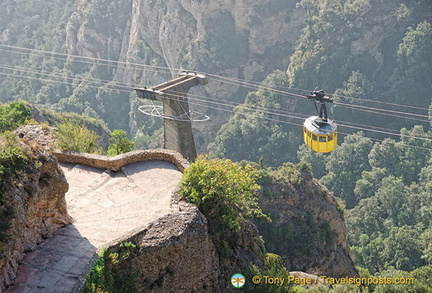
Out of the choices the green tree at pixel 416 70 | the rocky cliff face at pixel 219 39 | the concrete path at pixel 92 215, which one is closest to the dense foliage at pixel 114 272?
the concrete path at pixel 92 215

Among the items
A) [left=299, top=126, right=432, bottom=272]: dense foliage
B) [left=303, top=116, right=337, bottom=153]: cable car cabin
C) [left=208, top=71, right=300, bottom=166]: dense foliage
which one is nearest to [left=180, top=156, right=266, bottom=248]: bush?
[left=303, top=116, right=337, bottom=153]: cable car cabin

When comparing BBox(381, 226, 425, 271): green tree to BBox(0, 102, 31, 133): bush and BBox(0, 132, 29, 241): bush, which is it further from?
BBox(0, 132, 29, 241): bush

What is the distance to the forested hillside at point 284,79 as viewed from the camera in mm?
60719

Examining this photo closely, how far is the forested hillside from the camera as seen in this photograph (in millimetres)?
60719

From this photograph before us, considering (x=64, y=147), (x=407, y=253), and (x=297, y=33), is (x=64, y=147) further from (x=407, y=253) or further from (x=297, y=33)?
(x=297, y=33)

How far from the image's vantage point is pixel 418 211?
55.3 m

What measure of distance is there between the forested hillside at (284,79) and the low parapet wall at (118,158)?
30.2m

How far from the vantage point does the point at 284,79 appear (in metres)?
81.6

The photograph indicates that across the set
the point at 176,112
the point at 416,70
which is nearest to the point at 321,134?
the point at 176,112

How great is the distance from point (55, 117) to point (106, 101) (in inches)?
→ 1737

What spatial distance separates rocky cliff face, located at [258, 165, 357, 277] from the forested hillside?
15161 mm

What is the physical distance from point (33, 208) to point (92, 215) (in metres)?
2.92

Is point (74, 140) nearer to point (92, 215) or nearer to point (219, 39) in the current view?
point (92, 215)

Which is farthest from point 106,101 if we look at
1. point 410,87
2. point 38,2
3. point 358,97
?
point 410,87
